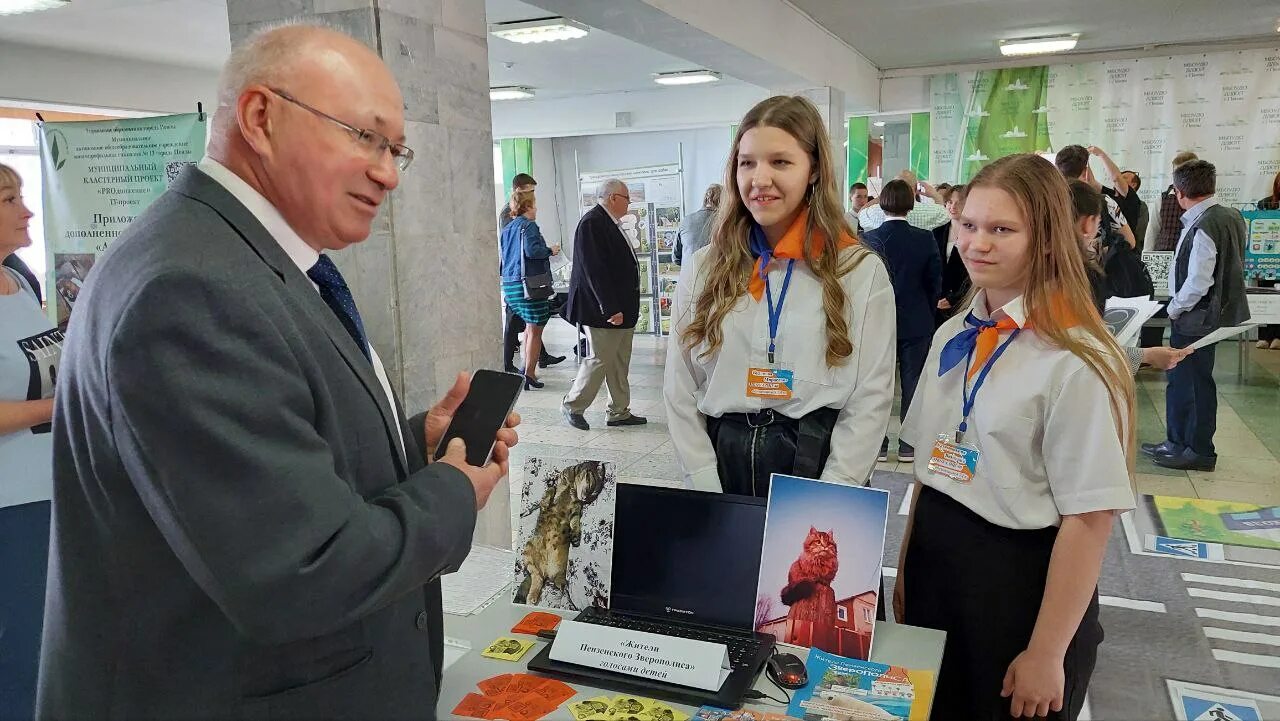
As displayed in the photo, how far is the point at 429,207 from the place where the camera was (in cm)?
276

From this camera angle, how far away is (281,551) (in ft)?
2.86

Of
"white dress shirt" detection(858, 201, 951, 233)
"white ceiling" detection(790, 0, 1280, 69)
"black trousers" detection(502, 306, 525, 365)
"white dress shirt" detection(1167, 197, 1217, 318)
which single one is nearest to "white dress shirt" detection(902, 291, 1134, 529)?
"white dress shirt" detection(1167, 197, 1217, 318)

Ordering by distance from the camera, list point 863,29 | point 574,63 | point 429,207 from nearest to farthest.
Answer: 1. point 429,207
2. point 863,29
3. point 574,63

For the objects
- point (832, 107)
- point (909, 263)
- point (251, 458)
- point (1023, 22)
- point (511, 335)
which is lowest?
point (511, 335)

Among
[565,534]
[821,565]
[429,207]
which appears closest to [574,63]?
[429,207]

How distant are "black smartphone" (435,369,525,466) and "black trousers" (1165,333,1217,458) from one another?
4.98 meters

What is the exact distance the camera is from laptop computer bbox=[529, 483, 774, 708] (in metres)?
1.48

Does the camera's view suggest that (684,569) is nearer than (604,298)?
Yes

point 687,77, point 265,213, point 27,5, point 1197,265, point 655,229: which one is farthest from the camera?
point 655,229

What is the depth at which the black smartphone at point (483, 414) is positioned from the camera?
1211mm

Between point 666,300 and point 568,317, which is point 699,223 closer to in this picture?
point 568,317

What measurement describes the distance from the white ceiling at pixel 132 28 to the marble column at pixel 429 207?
153 inches

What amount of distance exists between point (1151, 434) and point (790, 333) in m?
5.06

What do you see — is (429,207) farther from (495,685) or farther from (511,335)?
(511,335)
